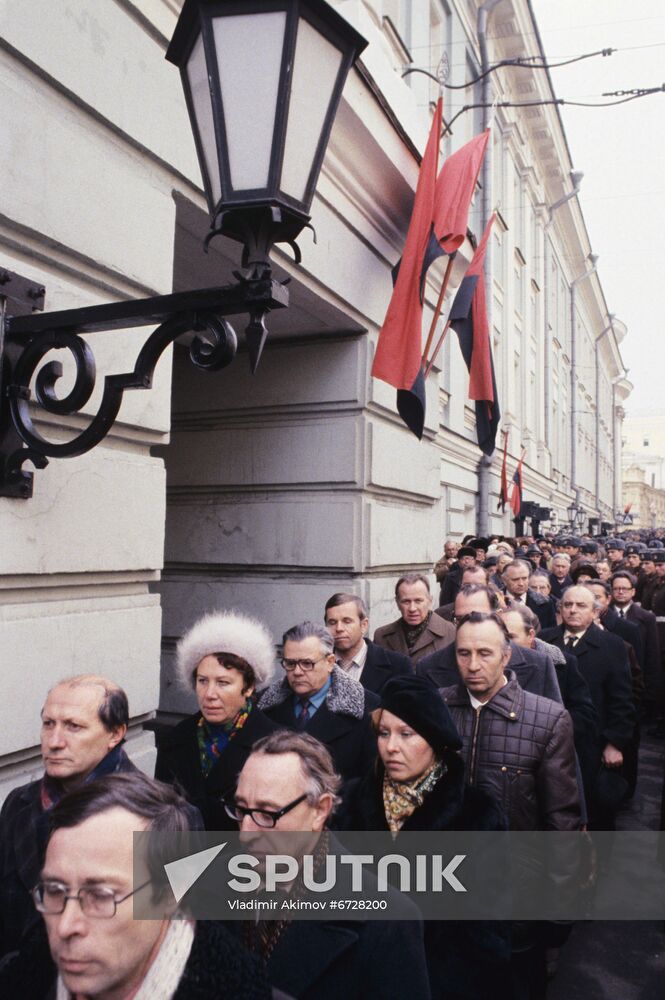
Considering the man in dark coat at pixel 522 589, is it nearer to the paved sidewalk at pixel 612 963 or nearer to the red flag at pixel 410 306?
the red flag at pixel 410 306

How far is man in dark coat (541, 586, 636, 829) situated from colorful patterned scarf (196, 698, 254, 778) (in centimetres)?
253

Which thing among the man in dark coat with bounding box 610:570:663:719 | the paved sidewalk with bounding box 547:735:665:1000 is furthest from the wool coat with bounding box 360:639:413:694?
the man in dark coat with bounding box 610:570:663:719

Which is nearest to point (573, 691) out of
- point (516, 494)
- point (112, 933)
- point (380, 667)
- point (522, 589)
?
point (380, 667)

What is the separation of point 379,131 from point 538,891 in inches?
159

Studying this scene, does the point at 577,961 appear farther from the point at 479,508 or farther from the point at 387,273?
the point at 479,508

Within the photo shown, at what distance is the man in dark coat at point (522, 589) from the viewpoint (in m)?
6.45

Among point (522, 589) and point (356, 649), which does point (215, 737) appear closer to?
point (356, 649)

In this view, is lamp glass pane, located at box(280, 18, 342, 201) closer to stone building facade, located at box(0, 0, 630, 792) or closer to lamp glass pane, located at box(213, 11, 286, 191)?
lamp glass pane, located at box(213, 11, 286, 191)

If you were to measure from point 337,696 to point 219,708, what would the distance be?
54 cm

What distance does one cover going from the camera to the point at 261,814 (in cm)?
172

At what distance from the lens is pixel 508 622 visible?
407cm

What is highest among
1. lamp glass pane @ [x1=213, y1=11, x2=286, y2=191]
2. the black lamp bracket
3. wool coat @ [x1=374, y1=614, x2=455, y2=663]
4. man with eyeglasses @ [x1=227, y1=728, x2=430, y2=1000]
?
lamp glass pane @ [x1=213, y1=11, x2=286, y2=191]

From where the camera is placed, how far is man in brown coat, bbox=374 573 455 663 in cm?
489

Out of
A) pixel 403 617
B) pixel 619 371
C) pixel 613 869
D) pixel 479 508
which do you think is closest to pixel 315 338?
pixel 403 617
